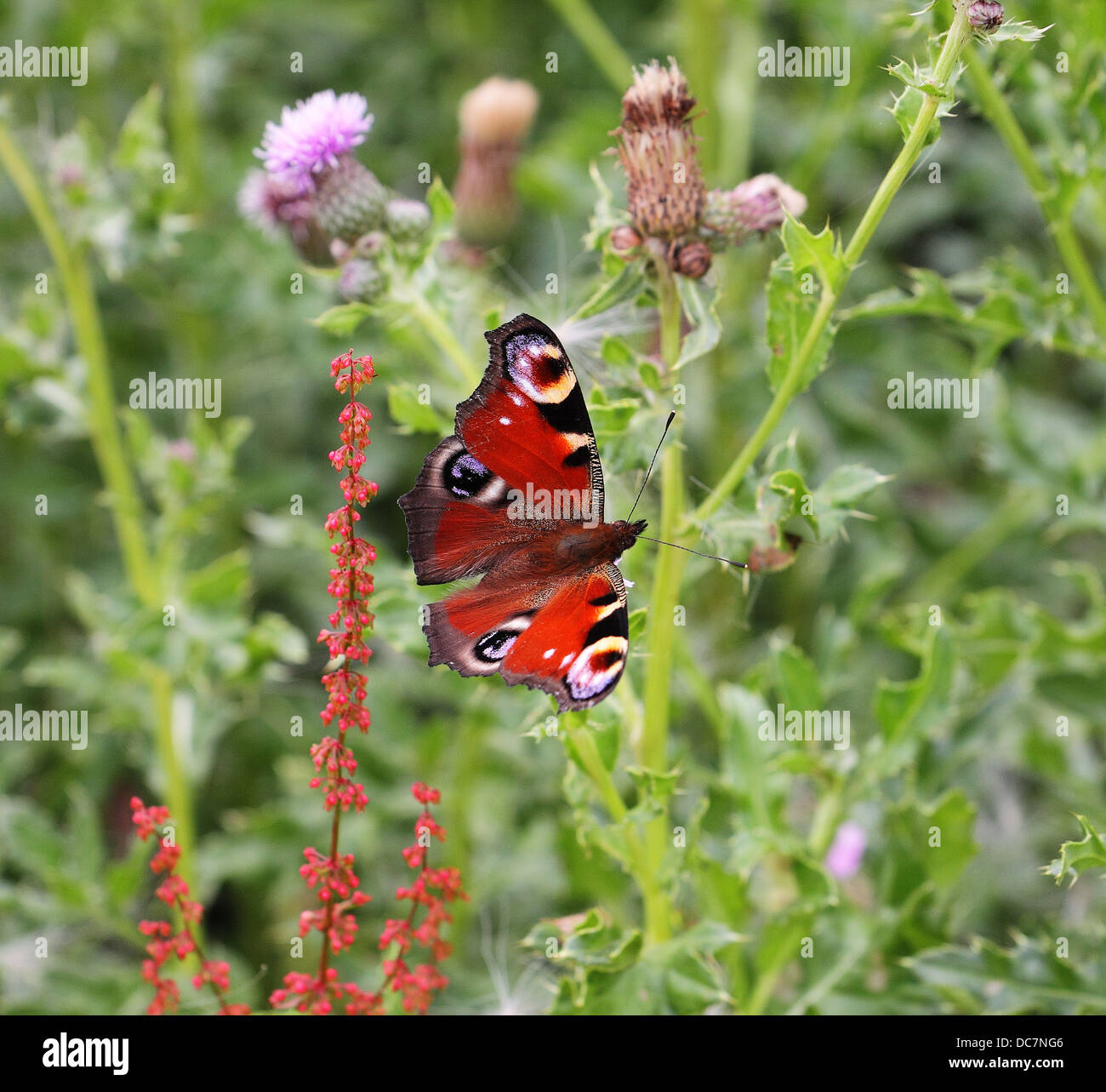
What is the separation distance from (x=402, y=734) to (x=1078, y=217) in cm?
241

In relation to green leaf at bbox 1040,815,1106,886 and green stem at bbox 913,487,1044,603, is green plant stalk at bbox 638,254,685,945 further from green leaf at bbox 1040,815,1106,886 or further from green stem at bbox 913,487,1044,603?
green stem at bbox 913,487,1044,603

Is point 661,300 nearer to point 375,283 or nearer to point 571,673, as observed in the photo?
point 375,283

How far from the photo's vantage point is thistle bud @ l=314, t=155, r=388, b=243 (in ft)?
7.09

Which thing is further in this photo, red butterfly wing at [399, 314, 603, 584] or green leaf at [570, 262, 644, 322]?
green leaf at [570, 262, 644, 322]

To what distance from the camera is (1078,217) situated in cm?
336

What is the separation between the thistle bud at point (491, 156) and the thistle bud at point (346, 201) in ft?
3.35

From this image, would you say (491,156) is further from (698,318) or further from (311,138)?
(698,318)

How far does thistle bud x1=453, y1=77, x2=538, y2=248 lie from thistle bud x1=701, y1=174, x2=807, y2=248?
1213 mm

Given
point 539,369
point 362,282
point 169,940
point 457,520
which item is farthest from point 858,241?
point 169,940

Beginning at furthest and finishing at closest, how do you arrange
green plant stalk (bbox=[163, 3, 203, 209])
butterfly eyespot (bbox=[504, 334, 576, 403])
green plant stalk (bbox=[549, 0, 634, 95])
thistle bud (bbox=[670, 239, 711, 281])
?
green plant stalk (bbox=[163, 3, 203, 209]) < green plant stalk (bbox=[549, 0, 634, 95]) < thistle bud (bbox=[670, 239, 711, 281]) < butterfly eyespot (bbox=[504, 334, 576, 403])

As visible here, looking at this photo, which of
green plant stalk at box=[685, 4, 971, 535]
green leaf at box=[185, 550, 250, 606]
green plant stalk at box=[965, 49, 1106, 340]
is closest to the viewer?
green plant stalk at box=[685, 4, 971, 535]

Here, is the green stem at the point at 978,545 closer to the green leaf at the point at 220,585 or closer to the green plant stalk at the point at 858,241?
the green plant stalk at the point at 858,241

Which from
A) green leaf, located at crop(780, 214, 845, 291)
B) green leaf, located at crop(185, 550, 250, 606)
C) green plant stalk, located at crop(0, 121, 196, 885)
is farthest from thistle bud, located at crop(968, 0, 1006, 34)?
green plant stalk, located at crop(0, 121, 196, 885)
